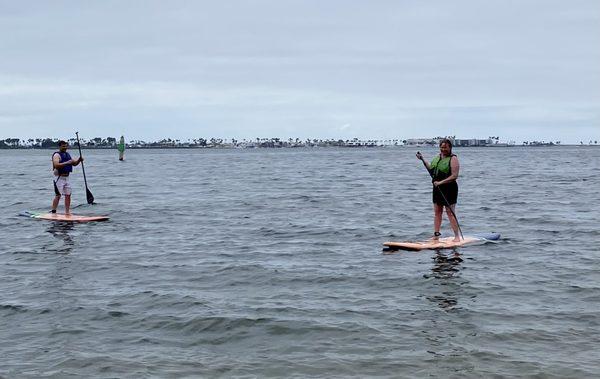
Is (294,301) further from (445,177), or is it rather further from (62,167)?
(62,167)

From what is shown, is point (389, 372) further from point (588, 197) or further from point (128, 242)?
point (588, 197)

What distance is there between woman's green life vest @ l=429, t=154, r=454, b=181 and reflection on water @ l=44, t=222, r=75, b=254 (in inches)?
318

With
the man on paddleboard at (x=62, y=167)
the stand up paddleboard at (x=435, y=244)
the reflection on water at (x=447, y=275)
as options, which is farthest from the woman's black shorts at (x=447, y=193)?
the man on paddleboard at (x=62, y=167)

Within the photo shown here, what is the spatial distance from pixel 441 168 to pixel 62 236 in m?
9.53

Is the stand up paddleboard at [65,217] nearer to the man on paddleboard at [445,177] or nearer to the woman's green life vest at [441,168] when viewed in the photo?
the man on paddleboard at [445,177]

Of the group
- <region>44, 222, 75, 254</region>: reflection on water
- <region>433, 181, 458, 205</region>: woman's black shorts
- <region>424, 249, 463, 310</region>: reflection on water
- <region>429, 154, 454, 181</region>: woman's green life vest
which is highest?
<region>429, 154, 454, 181</region>: woman's green life vest

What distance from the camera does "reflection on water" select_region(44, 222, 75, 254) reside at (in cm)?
1540

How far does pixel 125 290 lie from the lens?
11227 mm

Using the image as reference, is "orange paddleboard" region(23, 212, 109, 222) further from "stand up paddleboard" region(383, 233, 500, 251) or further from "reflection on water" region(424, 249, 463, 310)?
"reflection on water" region(424, 249, 463, 310)

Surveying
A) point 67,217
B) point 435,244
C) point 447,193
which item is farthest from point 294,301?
point 67,217

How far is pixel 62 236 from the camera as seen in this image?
57.4 feet

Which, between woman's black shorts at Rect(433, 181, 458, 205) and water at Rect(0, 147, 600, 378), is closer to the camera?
water at Rect(0, 147, 600, 378)

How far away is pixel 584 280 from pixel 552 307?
207 cm

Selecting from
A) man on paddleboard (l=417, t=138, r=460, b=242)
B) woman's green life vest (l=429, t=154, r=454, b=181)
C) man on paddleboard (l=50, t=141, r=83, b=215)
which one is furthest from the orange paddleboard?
woman's green life vest (l=429, t=154, r=454, b=181)
